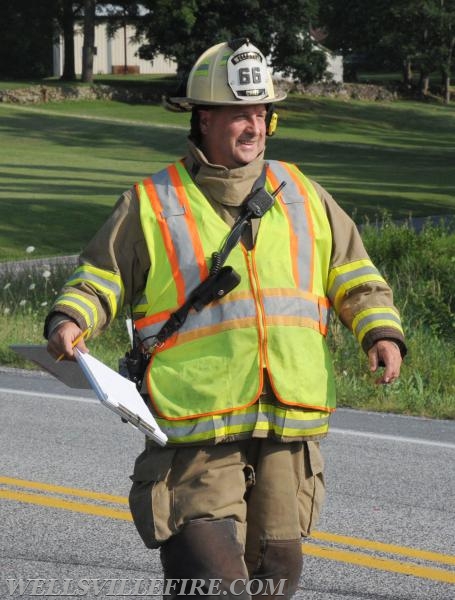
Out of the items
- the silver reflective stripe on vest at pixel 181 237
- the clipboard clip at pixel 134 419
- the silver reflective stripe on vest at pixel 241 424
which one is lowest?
the silver reflective stripe on vest at pixel 241 424

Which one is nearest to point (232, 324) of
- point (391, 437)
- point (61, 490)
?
point (61, 490)

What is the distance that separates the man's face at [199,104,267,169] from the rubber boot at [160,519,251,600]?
3.66 ft

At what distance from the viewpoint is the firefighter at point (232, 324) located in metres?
4.06

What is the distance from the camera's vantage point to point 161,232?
4223 mm

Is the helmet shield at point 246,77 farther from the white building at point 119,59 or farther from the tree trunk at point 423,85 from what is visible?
the white building at point 119,59

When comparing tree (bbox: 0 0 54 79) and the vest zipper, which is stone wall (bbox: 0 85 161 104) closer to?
tree (bbox: 0 0 54 79)

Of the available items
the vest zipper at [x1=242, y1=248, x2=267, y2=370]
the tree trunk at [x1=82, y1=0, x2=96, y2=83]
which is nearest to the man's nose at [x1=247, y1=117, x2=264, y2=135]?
the vest zipper at [x1=242, y1=248, x2=267, y2=370]

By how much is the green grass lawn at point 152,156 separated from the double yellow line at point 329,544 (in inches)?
415

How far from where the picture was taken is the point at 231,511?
158 inches

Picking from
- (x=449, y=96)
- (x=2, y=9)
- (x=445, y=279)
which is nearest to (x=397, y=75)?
(x=449, y=96)

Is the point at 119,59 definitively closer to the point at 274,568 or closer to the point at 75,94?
the point at 75,94

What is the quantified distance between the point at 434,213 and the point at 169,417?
3145 cm

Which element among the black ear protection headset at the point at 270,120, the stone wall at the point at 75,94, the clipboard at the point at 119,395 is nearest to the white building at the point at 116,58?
the stone wall at the point at 75,94

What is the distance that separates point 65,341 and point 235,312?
0.51 metres
